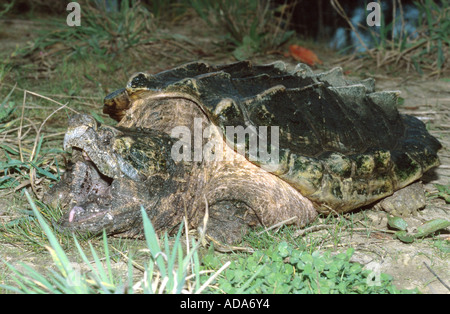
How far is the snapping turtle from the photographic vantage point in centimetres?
239

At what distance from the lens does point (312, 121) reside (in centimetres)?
286

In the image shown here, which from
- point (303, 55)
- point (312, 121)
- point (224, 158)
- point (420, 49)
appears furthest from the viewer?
point (303, 55)

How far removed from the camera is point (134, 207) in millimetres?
A: 2383

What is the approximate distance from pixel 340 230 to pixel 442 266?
54 cm

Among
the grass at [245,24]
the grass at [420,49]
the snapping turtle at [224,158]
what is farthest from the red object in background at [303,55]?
the snapping turtle at [224,158]

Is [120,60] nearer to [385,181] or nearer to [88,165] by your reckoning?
[88,165]

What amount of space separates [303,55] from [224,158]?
12.6 ft

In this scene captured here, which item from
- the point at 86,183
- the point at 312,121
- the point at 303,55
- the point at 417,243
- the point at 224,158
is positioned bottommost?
the point at 417,243

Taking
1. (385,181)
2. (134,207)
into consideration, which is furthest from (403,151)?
(134,207)

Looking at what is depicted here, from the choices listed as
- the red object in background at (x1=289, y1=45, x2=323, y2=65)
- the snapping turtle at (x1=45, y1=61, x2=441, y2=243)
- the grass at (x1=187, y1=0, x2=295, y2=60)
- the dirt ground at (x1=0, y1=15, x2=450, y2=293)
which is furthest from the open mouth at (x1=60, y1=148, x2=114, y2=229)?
the red object in background at (x1=289, y1=45, x2=323, y2=65)

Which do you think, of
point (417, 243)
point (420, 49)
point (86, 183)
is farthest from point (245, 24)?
point (417, 243)

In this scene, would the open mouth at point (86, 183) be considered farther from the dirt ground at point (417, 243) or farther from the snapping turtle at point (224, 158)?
the dirt ground at point (417, 243)

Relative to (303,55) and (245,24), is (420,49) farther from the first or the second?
(245,24)

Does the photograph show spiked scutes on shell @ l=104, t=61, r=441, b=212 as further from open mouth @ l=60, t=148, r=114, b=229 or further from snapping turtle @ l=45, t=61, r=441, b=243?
open mouth @ l=60, t=148, r=114, b=229
